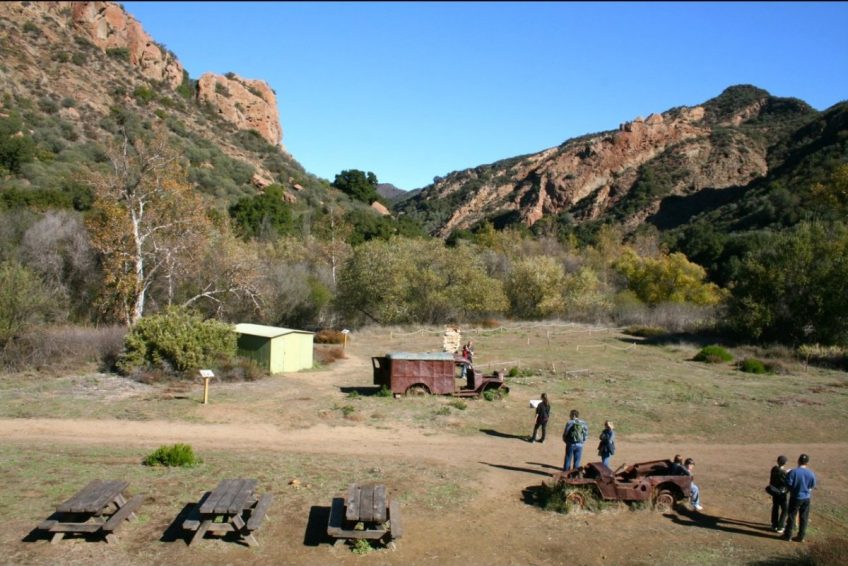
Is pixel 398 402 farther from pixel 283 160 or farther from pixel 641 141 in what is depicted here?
pixel 641 141

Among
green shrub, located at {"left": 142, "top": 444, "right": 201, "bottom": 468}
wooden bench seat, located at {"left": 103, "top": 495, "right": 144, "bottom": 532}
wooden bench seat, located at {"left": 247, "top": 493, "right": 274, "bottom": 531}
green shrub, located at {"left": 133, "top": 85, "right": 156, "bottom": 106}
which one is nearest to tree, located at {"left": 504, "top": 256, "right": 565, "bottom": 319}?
green shrub, located at {"left": 142, "top": 444, "right": 201, "bottom": 468}

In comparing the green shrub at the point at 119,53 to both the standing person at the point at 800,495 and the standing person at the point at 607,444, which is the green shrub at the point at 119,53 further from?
the standing person at the point at 800,495

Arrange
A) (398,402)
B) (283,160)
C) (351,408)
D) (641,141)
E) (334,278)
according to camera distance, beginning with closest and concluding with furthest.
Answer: (351,408) → (398,402) → (334,278) → (283,160) → (641,141)

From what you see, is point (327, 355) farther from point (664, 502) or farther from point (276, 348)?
point (664, 502)

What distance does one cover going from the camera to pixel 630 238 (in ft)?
299

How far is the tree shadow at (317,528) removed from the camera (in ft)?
32.2

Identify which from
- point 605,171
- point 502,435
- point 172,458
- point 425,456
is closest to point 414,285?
point 502,435

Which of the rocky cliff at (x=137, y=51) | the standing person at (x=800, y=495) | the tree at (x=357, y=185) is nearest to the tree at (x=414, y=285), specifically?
the standing person at (x=800, y=495)

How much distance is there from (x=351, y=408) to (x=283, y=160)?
7468 centimetres

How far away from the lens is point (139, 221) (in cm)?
2870

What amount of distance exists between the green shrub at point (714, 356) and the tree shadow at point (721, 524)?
2246cm

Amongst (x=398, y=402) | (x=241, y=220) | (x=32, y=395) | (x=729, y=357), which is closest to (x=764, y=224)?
(x=729, y=357)

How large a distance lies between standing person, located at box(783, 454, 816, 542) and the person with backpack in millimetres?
142

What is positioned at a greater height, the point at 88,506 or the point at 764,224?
the point at 764,224
